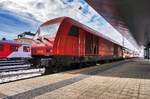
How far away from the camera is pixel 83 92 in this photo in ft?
23.2

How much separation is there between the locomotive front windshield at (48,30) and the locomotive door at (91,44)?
4.14 metres

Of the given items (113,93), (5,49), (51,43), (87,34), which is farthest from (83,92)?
(5,49)

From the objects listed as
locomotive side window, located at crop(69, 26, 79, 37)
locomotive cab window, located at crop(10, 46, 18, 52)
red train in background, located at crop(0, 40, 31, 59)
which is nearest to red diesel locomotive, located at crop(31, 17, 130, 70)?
locomotive side window, located at crop(69, 26, 79, 37)

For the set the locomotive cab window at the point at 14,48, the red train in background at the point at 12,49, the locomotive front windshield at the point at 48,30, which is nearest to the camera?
the locomotive front windshield at the point at 48,30

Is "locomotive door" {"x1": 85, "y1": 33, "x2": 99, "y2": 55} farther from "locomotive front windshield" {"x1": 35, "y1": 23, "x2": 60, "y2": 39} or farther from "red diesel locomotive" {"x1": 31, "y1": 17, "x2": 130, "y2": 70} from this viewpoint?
"locomotive front windshield" {"x1": 35, "y1": 23, "x2": 60, "y2": 39}

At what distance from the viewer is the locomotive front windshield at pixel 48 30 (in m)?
13.8

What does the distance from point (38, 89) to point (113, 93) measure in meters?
2.34

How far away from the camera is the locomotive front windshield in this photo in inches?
543

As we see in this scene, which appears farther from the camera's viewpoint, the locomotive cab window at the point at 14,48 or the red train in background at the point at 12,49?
the locomotive cab window at the point at 14,48

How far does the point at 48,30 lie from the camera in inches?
563

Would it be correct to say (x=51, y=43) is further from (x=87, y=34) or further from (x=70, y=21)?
(x=87, y=34)

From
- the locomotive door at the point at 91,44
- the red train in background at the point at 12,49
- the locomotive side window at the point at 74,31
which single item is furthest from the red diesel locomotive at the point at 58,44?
the red train in background at the point at 12,49

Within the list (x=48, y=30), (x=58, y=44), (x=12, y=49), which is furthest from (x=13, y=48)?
(x=58, y=44)

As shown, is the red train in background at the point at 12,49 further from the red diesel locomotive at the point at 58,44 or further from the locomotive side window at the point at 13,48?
the red diesel locomotive at the point at 58,44
